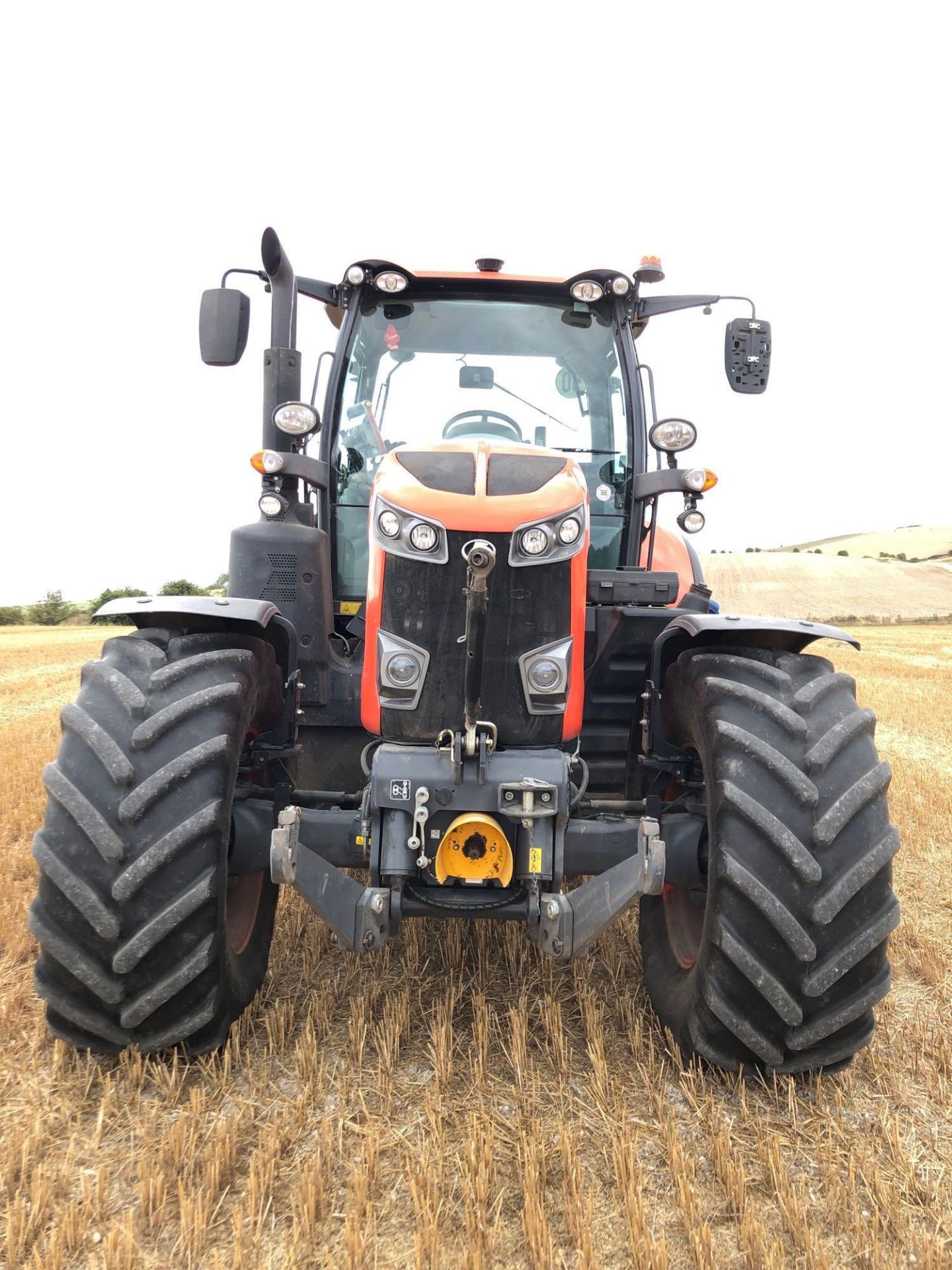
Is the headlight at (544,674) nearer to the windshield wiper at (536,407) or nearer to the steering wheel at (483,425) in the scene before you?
the steering wheel at (483,425)

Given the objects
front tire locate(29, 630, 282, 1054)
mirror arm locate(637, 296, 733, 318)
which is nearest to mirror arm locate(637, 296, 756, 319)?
mirror arm locate(637, 296, 733, 318)

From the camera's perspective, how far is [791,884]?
2486 mm

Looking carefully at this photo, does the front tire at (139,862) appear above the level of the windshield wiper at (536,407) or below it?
below

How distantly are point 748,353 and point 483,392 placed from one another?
118 cm

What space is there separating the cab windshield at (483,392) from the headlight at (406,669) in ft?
4.49

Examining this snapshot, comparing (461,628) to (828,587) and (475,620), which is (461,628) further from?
(828,587)

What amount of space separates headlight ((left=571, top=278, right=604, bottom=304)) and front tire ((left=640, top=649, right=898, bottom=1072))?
6.81 ft

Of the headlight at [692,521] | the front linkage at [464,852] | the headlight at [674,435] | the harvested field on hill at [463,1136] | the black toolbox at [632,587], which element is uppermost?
the headlight at [674,435]

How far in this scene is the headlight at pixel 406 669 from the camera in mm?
2844

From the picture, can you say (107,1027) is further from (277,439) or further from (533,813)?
(277,439)

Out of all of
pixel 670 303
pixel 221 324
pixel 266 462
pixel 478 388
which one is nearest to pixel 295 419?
pixel 266 462

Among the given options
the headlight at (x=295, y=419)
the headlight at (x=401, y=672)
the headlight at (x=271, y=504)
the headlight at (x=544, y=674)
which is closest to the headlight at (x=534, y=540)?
the headlight at (x=544, y=674)

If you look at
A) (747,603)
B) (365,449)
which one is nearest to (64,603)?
(747,603)

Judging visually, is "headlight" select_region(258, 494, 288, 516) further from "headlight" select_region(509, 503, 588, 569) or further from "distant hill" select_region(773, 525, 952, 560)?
"distant hill" select_region(773, 525, 952, 560)
